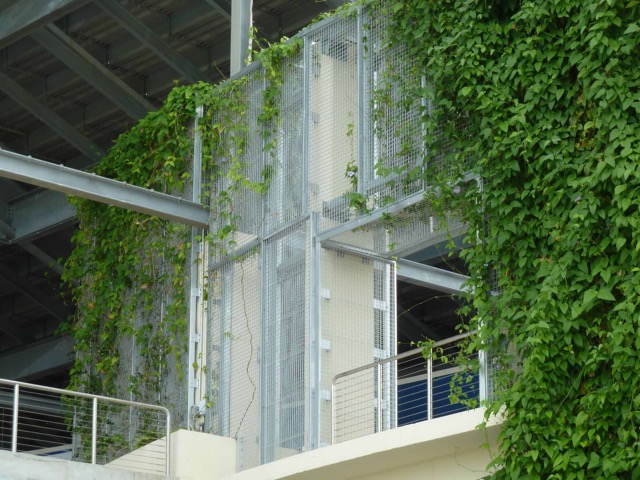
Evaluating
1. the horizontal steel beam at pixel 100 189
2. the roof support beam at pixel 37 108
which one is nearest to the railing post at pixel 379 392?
the horizontal steel beam at pixel 100 189

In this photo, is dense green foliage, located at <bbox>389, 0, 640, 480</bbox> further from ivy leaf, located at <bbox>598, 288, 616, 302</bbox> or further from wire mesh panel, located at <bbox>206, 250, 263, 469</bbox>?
wire mesh panel, located at <bbox>206, 250, 263, 469</bbox>

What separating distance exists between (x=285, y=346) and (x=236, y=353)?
1047 mm

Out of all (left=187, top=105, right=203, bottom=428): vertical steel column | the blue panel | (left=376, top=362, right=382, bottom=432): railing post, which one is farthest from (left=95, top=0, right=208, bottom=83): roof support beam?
(left=376, top=362, right=382, bottom=432): railing post

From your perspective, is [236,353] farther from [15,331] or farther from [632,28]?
[15,331]

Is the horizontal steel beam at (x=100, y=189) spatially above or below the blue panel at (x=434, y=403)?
above

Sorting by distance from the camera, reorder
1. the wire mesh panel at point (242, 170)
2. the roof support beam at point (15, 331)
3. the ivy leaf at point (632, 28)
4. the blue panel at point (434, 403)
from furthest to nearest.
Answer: the roof support beam at point (15, 331)
the blue panel at point (434, 403)
the wire mesh panel at point (242, 170)
the ivy leaf at point (632, 28)

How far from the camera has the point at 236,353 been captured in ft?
51.5

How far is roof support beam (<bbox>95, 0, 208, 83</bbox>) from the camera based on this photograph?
21609 millimetres

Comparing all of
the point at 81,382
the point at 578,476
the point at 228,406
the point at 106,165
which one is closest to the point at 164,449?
the point at 228,406

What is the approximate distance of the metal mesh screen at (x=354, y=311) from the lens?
569 inches

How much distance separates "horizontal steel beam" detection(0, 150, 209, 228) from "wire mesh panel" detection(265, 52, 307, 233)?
1337 millimetres

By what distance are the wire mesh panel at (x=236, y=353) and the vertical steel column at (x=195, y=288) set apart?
0.24 meters

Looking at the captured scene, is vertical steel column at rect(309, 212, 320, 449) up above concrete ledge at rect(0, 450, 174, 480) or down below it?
above

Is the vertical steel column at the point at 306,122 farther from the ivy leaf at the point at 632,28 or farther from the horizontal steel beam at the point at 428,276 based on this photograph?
the ivy leaf at the point at 632,28
